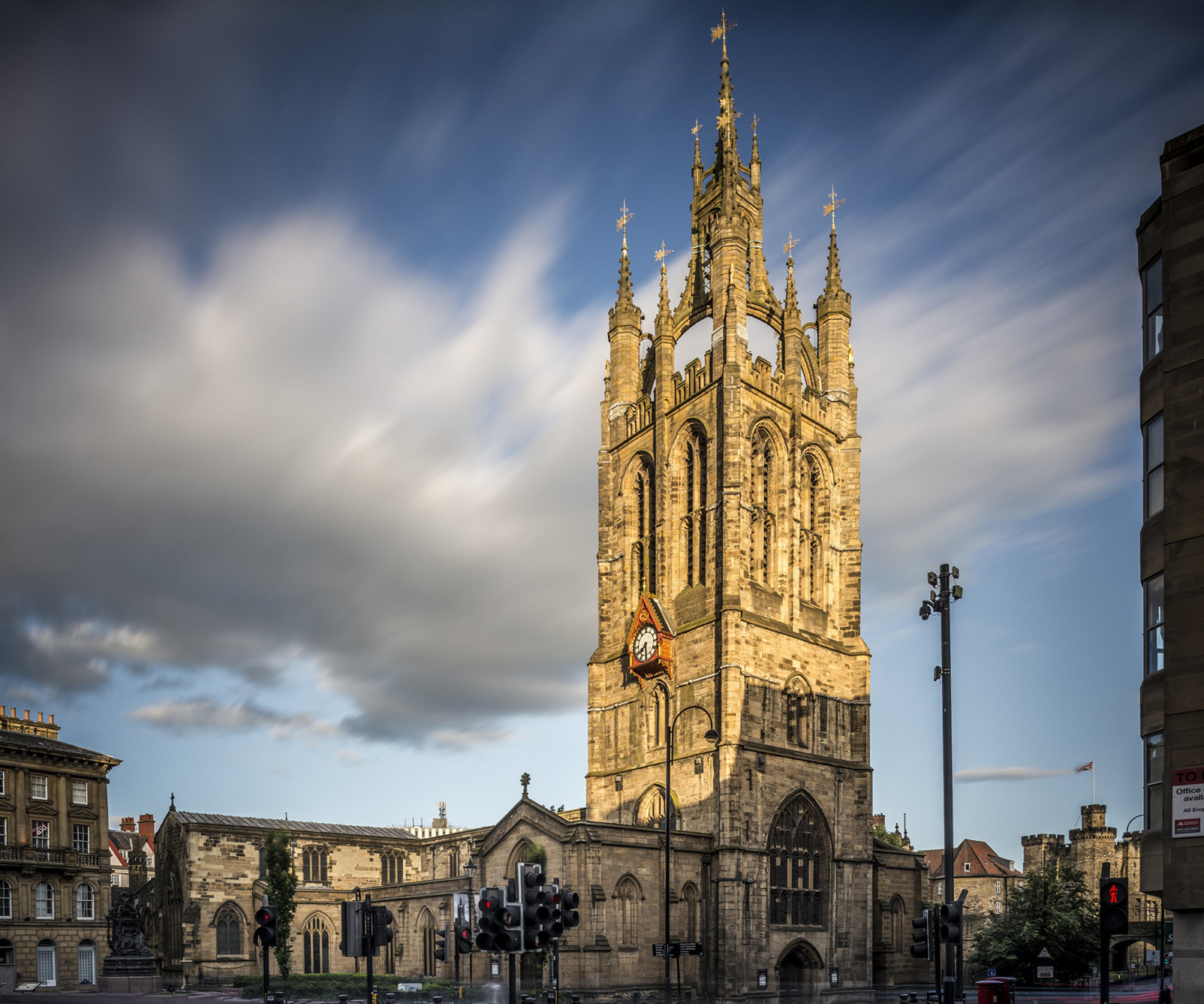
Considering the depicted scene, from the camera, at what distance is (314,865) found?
68.7 meters

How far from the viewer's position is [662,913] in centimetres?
4725

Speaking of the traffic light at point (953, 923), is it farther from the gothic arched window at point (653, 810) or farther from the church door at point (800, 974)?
the church door at point (800, 974)

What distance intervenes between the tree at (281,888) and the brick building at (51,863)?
9105 mm

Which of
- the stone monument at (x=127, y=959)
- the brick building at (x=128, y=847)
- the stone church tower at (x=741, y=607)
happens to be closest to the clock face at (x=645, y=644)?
the stone church tower at (x=741, y=607)

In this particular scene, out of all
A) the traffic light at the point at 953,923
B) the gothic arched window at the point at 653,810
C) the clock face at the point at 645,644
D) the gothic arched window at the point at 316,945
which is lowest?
the gothic arched window at the point at 316,945

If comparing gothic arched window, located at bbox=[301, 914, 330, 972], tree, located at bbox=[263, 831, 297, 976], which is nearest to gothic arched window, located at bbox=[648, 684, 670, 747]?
tree, located at bbox=[263, 831, 297, 976]

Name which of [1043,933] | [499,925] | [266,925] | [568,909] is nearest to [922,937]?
[568,909]

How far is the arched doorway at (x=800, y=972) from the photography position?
50.6 m

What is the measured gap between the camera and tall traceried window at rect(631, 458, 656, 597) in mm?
59125

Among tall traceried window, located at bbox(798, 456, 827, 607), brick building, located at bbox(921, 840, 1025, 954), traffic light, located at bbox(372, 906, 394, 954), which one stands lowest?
brick building, located at bbox(921, 840, 1025, 954)

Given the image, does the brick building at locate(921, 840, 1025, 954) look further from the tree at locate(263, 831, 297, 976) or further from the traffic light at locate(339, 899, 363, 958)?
the traffic light at locate(339, 899, 363, 958)

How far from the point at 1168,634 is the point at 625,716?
39327mm

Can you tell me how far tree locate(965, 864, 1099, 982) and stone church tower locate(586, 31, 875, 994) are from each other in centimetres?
851

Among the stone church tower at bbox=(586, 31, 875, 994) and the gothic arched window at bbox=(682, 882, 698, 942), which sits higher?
the stone church tower at bbox=(586, 31, 875, 994)
